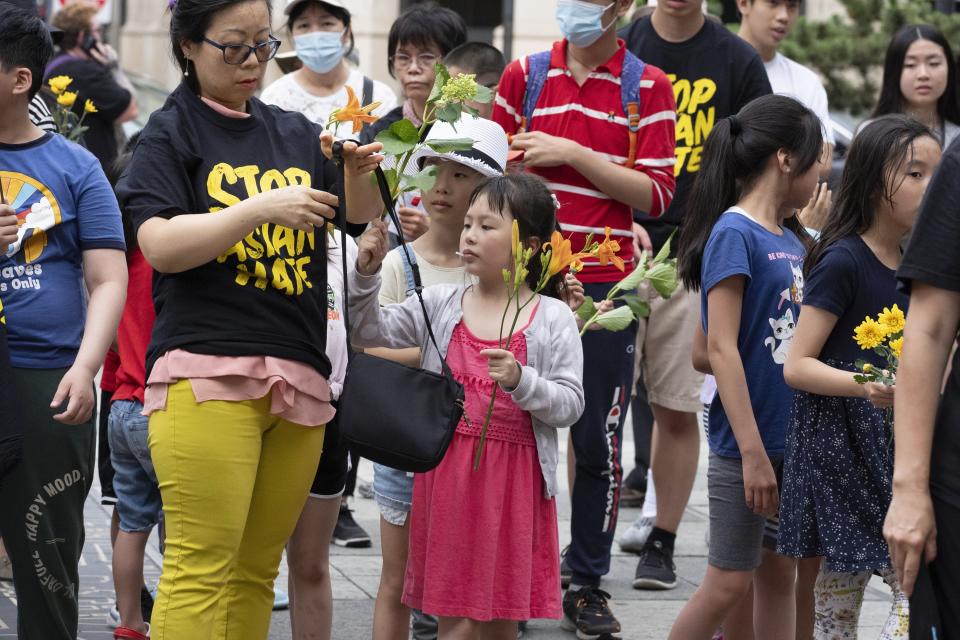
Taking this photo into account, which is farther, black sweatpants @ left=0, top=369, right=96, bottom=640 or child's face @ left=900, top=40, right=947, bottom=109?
child's face @ left=900, top=40, right=947, bottom=109

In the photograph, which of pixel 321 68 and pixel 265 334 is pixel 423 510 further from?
pixel 321 68

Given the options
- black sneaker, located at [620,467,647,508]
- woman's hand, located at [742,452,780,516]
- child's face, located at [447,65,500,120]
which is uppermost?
child's face, located at [447,65,500,120]

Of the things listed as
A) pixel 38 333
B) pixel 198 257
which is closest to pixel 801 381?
pixel 198 257

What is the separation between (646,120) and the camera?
575 centimetres

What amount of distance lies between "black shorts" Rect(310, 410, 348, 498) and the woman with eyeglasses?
28.2 inches

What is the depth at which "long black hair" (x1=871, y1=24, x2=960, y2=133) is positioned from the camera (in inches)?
285

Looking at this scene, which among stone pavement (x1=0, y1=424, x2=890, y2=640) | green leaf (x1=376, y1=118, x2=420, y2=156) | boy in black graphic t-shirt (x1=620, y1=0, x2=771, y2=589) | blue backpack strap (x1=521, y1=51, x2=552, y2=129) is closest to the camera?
green leaf (x1=376, y1=118, x2=420, y2=156)

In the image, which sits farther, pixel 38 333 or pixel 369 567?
pixel 369 567

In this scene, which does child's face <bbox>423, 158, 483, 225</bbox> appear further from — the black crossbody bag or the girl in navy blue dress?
the girl in navy blue dress

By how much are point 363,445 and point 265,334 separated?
379mm

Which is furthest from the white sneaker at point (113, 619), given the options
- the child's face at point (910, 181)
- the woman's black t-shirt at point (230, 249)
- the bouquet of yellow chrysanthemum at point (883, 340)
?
the child's face at point (910, 181)

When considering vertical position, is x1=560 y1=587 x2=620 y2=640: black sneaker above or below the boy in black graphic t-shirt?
below

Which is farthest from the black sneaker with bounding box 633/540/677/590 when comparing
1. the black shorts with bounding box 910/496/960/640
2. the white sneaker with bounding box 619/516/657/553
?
the black shorts with bounding box 910/496/960/640

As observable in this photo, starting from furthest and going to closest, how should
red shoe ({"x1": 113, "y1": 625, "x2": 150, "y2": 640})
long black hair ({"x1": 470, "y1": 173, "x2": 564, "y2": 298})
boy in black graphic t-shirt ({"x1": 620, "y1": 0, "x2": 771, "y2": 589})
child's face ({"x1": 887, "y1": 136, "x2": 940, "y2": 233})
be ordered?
boy in black graphic t-shirt ({"x1": 620, "y1": 0, "x2": 771, "y2": 589})
red shoe ({"x1": 113, "y1": 625, "x2": 150, "y2": 640})
long black hair ({"x1": 470, "y1": 173, "x2": 564, "y2": 298})
child's face ({"x1": 887, "y1": 136, "x2": 940, "y2": 233})
